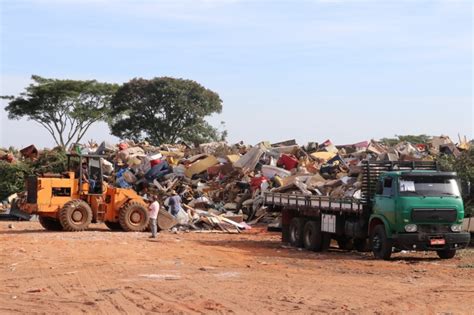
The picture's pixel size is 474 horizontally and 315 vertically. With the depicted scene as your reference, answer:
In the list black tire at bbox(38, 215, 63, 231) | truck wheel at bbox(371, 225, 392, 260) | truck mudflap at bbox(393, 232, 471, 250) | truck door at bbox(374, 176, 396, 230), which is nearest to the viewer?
truck mudflap at bbox(393, 232, 471, 250)

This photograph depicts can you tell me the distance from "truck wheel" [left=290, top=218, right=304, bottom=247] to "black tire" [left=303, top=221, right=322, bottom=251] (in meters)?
0.35

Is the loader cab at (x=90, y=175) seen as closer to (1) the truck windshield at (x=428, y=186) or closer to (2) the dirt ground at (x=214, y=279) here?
(2) the dirt ground at (x=214, y=279)

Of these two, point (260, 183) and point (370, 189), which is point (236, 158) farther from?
point (370, 189)

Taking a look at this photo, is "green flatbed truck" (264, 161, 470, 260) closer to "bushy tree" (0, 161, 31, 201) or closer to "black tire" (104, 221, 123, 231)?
"black tire" (104, 221, 123, 231)

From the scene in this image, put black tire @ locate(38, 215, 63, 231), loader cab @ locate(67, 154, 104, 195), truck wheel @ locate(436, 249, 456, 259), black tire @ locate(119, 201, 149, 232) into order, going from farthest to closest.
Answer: black tire @ locate(38, 215, 63, 231) < black tire @ locate(119, 201, 149, 232) < loader cab @ locate(67, 154, 104, 195) < truck wheel @ locate(436, 249, 456, 259)

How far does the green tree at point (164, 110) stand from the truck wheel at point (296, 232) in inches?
1668

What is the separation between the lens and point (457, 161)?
85.0 feet

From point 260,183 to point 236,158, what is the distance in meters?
5.32

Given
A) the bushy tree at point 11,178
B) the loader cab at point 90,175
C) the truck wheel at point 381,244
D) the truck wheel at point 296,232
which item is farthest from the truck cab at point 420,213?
the bushy tree at point 11,178

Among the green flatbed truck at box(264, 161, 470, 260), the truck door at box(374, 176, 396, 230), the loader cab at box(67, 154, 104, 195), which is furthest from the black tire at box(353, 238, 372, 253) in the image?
the loader cab at box(67, 154, 104, 195)

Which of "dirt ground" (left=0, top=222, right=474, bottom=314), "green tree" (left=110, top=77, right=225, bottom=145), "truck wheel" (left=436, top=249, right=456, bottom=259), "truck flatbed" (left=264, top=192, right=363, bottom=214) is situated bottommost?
"dirt ground" (left=0, top=222, right=474, bottom=314)

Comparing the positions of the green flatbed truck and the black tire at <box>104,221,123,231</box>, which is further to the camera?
the black tire at <box>104,221,123,231</box>

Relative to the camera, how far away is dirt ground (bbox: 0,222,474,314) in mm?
12062

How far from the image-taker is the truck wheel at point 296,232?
2345cm
